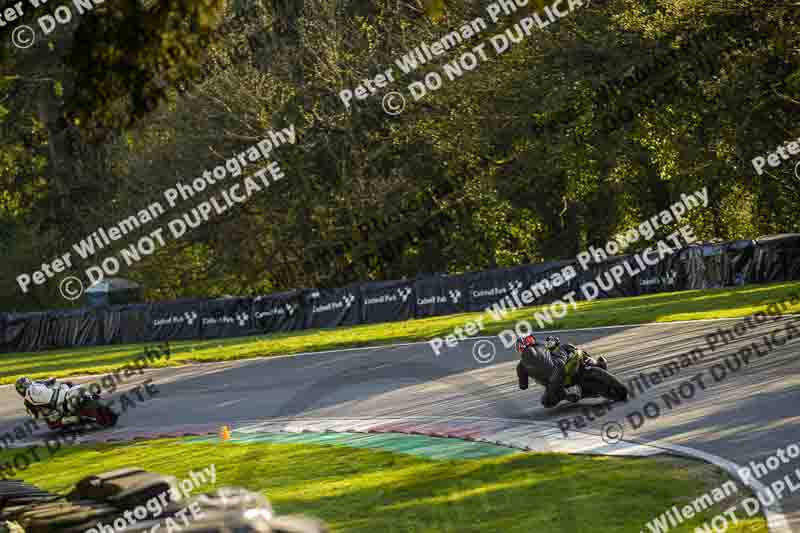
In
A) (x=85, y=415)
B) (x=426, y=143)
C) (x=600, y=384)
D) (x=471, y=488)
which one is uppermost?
(x=426, y=143)

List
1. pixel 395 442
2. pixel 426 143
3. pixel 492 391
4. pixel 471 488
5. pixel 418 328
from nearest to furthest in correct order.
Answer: pixel 471 488
pixel 395 442
pixel 492 391
pixel 418 328
pixel 426 143

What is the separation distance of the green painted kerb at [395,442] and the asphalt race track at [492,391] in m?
1.27

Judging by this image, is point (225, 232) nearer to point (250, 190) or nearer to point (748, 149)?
point (250, 190)

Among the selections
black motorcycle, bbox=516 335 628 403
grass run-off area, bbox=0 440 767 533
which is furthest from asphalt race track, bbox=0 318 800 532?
grass run-off area, bbox=0 440 767 533

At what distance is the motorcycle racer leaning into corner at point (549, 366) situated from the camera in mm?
14086

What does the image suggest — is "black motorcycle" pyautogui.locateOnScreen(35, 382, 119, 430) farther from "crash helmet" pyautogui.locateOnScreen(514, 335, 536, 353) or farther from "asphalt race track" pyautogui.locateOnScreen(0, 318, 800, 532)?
"crash helmet" pyautogui.locateOnScreen(514, 335, 536, 353)

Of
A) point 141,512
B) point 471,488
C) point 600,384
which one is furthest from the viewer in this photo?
point 600,384

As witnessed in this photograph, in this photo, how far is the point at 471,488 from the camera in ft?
35.3

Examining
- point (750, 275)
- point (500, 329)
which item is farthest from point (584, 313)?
point (750, 275)

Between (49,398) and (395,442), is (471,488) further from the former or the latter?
(49,398)

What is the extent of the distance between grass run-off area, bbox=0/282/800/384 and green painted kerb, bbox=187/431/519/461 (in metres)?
10.7

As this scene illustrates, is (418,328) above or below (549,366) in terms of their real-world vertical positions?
above

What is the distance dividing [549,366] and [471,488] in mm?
3804

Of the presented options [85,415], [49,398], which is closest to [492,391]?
[85,415]
